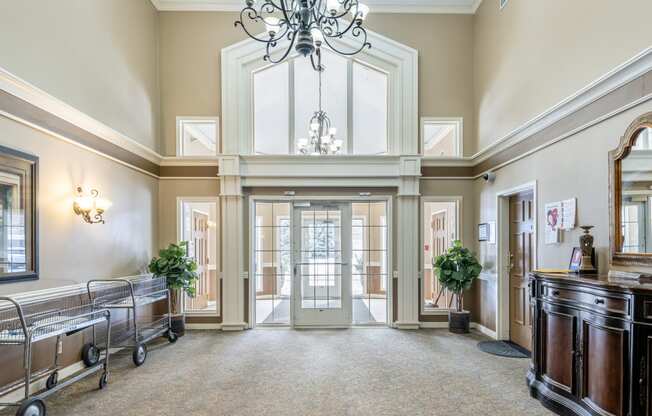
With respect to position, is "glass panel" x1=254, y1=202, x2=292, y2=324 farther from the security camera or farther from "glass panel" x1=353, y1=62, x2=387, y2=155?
the security camera

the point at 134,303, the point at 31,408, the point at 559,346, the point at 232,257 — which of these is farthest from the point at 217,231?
the point at 559,346

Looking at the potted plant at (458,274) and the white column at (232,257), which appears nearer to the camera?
the potted plant at (458,274)

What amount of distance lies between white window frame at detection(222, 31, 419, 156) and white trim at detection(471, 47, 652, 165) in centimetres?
140

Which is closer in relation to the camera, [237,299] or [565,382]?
[565,382]

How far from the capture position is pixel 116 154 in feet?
15.9

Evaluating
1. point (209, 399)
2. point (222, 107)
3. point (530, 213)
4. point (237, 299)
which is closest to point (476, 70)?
point (530, 213)

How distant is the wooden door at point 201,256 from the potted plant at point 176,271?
3.51ft

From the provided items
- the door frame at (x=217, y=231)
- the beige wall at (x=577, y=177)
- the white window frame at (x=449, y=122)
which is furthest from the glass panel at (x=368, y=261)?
the beige wall at (x=577, y=177)

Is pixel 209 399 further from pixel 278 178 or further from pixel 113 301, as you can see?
pixel 278 178

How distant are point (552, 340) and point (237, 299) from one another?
4.24 meters

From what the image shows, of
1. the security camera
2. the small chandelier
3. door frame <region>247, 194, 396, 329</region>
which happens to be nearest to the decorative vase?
the security camera

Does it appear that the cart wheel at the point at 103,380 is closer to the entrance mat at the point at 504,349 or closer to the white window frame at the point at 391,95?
the white window frame at the point at 391,95

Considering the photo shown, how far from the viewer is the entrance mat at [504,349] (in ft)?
15.3

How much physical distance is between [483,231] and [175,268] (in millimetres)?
4505
